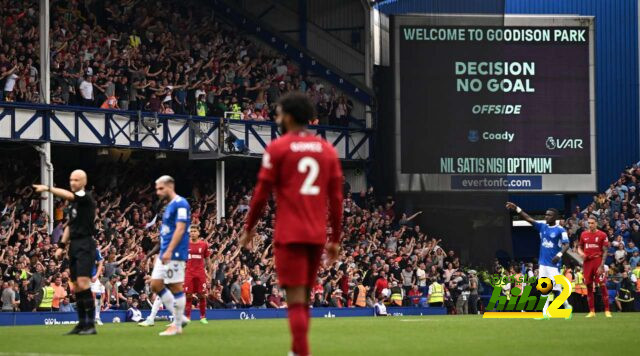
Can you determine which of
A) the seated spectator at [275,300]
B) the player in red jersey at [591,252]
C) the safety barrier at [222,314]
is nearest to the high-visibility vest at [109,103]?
the seated spectator at [275,300]

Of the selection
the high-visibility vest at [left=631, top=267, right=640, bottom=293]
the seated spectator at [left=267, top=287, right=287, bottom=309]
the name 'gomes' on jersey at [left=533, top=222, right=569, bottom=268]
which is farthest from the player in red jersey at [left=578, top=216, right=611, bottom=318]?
the high-visibility vest at [left=631, top=267, right=640, bottom=293]

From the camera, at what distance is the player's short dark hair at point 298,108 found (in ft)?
35.6

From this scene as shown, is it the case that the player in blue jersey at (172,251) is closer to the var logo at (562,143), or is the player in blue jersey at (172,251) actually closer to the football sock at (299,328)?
the football sock at (299,328)

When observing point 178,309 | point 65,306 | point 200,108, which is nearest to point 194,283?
point 178,309

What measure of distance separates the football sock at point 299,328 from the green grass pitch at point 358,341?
3.77m

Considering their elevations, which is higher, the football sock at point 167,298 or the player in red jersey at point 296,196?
the player in red jersey at point 296,196

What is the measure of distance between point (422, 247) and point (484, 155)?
378 cm

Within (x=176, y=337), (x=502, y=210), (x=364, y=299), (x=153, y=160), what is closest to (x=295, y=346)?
(x=176, y=337)

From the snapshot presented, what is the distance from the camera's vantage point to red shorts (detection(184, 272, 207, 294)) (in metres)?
24.0

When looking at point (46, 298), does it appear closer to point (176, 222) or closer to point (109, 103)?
point (109, 103)

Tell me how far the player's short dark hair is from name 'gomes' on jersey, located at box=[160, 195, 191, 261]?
A: 6.34 metres

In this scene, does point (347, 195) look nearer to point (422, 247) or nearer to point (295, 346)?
point (422, 247)

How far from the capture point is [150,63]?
129 feet

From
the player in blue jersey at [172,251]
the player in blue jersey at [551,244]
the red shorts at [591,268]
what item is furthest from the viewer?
the red shorts at [591,268]
